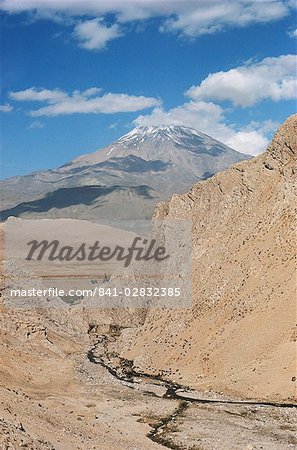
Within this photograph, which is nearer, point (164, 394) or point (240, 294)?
point (164, 394)

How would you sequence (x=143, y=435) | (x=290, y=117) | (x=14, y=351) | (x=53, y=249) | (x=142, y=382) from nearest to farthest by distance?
(x=143, y=435)
(x=142, y=382)
(x=14, y=351)
(x=290, y=117)
(x=53, y=249)

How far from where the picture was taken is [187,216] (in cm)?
6819

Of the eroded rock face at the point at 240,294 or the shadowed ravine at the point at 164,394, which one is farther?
the eroded rock face at the point at 240,294

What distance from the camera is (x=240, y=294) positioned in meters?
52.8

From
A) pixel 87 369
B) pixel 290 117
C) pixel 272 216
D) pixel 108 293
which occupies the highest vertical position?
pixel 290 117

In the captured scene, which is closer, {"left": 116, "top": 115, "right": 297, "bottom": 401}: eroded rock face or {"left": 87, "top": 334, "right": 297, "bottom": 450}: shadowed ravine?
{"left": 87, "top": 334, "right": 297, "bottom": 450}: shadowed ravine

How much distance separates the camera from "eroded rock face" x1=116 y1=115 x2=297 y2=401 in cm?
4550

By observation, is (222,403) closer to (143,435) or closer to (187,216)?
(143,435)

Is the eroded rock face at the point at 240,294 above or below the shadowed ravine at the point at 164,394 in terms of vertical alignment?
above

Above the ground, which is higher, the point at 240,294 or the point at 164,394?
the point at 240,294

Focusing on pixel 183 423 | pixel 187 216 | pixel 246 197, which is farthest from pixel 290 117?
pixel 183 423

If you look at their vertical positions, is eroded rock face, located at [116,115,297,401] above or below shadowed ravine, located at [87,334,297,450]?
above

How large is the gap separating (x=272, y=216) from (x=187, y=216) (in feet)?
47.8

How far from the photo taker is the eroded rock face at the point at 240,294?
4550 centimetres
